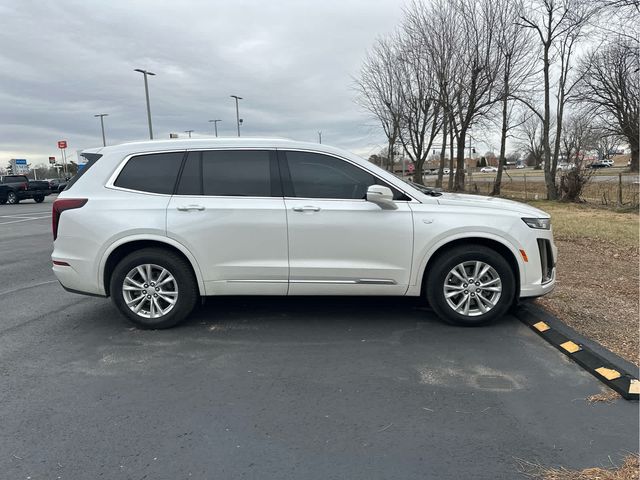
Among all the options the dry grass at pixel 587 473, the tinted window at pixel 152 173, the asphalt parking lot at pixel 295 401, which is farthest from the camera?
the tinted window at pixel 152 173

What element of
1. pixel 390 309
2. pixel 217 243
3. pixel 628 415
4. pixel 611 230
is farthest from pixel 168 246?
pixel 611 230

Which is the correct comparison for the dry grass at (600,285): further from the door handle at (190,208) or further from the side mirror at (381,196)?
the door handle at (190,208)

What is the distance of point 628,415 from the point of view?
10.0ft

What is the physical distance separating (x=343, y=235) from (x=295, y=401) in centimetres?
175

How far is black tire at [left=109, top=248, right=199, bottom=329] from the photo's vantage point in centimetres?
465

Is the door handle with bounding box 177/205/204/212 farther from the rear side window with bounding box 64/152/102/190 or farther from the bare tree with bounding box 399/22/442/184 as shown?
the bare tree with bounding box 399/22/442/184

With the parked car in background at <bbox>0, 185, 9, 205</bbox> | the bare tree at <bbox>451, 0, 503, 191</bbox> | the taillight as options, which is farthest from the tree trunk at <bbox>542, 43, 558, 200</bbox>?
the parked car in background at <bbox>0, 185, 9, 205</bbox>

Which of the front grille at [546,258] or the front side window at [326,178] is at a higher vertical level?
the front side window at [326,178]

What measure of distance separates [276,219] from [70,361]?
2172mm

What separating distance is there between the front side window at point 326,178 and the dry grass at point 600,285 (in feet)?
7.13

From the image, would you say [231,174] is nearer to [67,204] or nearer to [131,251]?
[131,251]

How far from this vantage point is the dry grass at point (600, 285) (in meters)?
4.38

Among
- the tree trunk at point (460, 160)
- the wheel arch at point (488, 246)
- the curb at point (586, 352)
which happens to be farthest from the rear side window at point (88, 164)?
the tree trunk at point (460, 160)

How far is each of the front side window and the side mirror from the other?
0.16 metres
